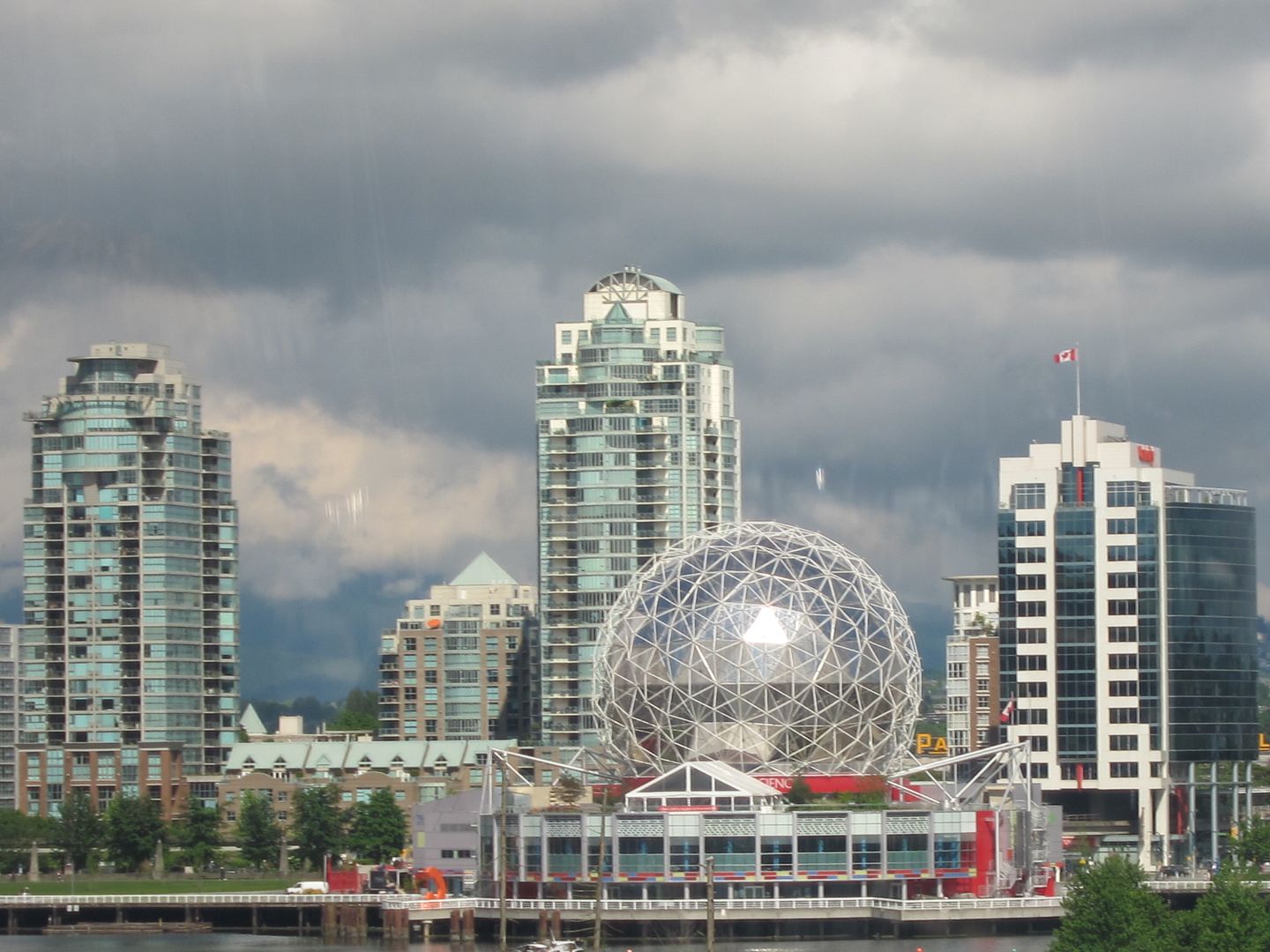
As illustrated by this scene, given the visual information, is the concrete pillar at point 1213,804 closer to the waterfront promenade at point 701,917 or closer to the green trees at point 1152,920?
the waterfront promenade at point 701,917

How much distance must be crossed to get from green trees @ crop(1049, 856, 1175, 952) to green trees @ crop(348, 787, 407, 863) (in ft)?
245

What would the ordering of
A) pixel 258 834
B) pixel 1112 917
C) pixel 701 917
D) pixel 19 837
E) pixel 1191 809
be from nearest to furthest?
pixel 1112 917, pixel 701 917, pixel 1191 809, pixel 258 834, pixel 19 837

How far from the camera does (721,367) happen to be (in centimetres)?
19262

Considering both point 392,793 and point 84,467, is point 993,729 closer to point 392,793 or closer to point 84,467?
point 392,793

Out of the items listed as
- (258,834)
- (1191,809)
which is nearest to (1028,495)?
(1191,809)

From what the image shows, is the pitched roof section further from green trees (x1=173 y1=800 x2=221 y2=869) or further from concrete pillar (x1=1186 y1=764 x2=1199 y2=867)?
concrete pillar (x1=1186 y1=764 x2=1199 y2=867)

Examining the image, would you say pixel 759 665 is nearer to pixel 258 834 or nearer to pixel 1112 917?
pixel 258 834

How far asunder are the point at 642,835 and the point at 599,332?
72813 millimetres

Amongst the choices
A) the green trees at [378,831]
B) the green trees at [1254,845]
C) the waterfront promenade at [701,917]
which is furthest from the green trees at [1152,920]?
the green trees at [378,831]

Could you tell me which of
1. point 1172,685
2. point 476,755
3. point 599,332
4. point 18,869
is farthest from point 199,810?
point 1172,685

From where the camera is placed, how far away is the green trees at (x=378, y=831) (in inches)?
6284

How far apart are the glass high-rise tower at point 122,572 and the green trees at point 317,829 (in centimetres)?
2827

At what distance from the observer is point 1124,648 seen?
6235 inches

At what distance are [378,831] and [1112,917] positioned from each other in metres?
79.4
